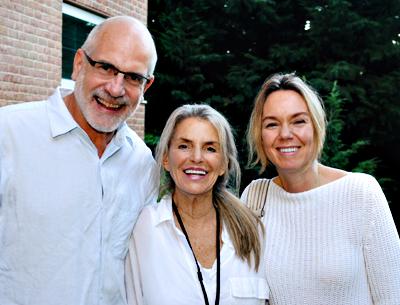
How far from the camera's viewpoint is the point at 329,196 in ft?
9.19

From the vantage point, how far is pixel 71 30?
8.12 m

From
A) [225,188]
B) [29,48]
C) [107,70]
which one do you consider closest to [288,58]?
[29,48]

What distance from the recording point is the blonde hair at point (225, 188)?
2773 millimetres

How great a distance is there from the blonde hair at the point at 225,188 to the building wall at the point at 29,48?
420 centimetres

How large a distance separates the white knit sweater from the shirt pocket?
0.23 ft

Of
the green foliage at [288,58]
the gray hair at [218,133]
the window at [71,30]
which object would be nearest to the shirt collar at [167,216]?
the gray hair at [218,133]

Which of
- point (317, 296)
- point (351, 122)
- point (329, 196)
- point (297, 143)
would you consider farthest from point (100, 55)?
point (351, 122)

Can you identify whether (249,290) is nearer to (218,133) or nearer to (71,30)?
(218,133)

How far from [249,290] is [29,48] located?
551 cm

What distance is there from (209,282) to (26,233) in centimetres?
98

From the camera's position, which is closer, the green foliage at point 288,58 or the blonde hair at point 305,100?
the blonde hair at point 305,100

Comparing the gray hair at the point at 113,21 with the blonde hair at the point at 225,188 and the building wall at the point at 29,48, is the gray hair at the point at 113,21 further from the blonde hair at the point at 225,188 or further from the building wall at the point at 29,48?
the building wall at the point at 29,48

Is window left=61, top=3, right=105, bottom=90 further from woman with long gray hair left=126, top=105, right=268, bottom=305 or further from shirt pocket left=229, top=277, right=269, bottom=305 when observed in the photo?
shirt pocket left=229, top=277, right=269, bottom=305

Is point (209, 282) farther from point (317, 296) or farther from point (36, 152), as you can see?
point (36, 152)
